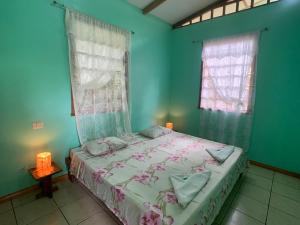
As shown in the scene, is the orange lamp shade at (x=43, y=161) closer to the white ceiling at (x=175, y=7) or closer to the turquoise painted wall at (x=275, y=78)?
the white ceiling at (x=175, y=7)

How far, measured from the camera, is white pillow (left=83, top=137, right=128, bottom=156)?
220cm

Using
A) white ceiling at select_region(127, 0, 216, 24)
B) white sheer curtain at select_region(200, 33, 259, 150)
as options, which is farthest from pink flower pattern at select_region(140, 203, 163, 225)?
white ceiling at select_region(127, 0, 216, 24)

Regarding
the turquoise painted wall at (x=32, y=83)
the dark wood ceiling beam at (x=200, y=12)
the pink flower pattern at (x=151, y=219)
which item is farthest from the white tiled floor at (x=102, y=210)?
the dark wood ceiling beam at (x=200, y=12)

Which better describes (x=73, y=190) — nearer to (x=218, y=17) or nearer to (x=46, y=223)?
(x=46, y=223)

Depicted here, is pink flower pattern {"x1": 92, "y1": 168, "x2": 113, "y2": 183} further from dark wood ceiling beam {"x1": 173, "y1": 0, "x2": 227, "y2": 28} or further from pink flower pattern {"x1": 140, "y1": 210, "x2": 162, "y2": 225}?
dark wood ceiling beam {"x1": 173, "y1": 0, "x2": 227, "y2": 28}

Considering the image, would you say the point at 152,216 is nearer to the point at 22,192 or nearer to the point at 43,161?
the point at 43,161

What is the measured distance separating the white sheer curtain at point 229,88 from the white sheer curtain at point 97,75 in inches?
66.5

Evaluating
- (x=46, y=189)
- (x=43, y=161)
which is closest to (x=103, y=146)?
(x=43, y=161)

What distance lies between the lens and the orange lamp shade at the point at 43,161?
2029 millimetres

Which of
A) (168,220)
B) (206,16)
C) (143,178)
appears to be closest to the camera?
(168,220)

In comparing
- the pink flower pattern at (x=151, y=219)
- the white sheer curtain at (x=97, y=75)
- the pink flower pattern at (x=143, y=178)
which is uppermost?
the white sheer curtain at (x=97, y=75)

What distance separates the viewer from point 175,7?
10.6 feet

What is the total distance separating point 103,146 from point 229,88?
97.3 inches

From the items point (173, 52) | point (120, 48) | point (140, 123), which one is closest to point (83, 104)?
point (120, 48)
